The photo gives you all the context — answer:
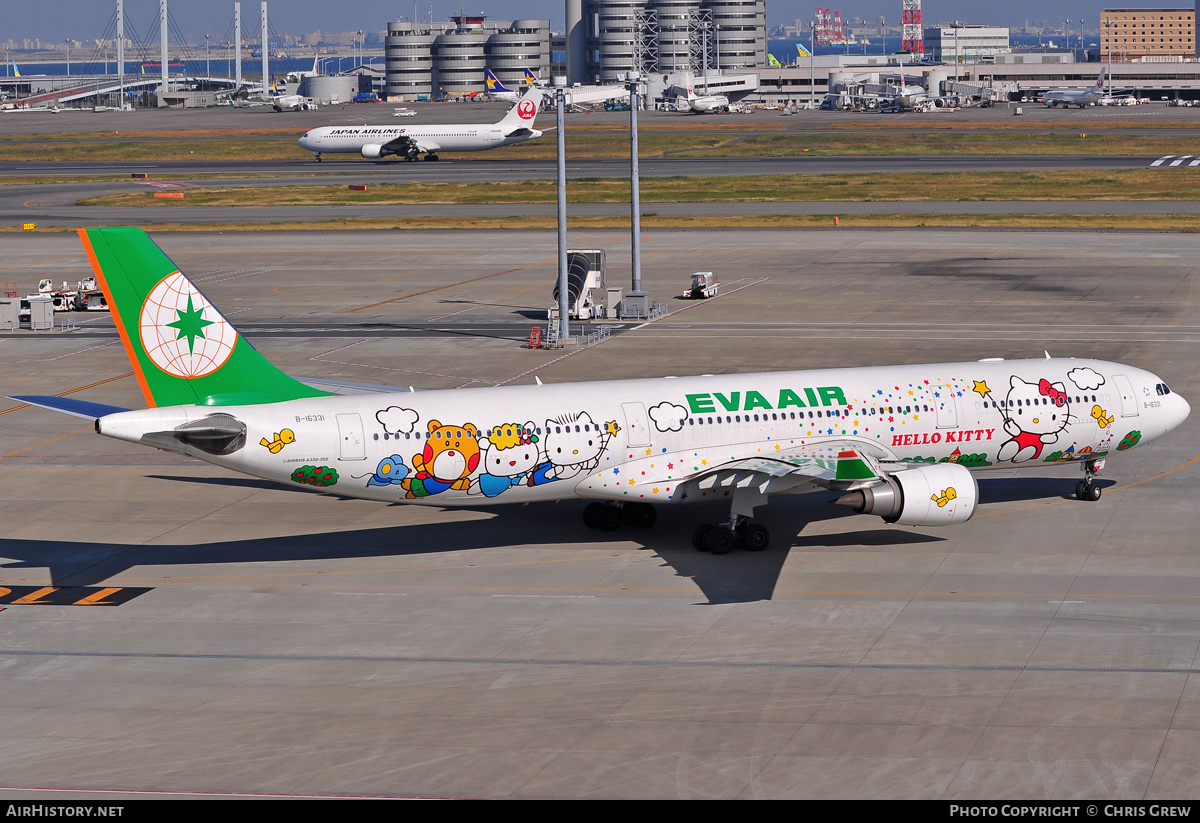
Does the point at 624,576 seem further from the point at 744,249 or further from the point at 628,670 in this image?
the point at 744,249

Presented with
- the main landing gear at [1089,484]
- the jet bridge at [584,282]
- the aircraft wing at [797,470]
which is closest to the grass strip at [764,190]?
the jet bridge at [584,282]

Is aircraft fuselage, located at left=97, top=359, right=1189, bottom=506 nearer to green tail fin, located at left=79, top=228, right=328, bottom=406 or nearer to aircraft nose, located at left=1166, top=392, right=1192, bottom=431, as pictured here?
aircraft nose, located at left=1166, top=392, right=1192, bottom=431

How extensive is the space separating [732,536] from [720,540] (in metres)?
0.36

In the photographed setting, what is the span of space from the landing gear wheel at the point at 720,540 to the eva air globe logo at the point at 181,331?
13625 millimetres

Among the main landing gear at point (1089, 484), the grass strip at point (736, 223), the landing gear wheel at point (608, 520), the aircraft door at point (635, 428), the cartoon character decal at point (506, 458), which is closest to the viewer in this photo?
the cartoon character decal at point (506, 458)

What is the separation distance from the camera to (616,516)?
40969mm

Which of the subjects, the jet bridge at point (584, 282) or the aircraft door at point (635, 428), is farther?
the jet bridge at point (584, 282)

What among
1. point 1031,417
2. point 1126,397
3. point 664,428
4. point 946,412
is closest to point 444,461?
point 664,428

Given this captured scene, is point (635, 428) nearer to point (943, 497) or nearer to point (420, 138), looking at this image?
point (943, 497)

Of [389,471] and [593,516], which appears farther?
[593,516]

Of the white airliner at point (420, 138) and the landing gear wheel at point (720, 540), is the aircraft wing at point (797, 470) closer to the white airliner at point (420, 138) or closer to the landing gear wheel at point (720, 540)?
the landing gear wheel at point (720, 540)

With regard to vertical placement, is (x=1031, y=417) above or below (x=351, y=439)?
below

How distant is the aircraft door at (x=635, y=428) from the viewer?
38031mm

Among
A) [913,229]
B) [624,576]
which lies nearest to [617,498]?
[624,576]
